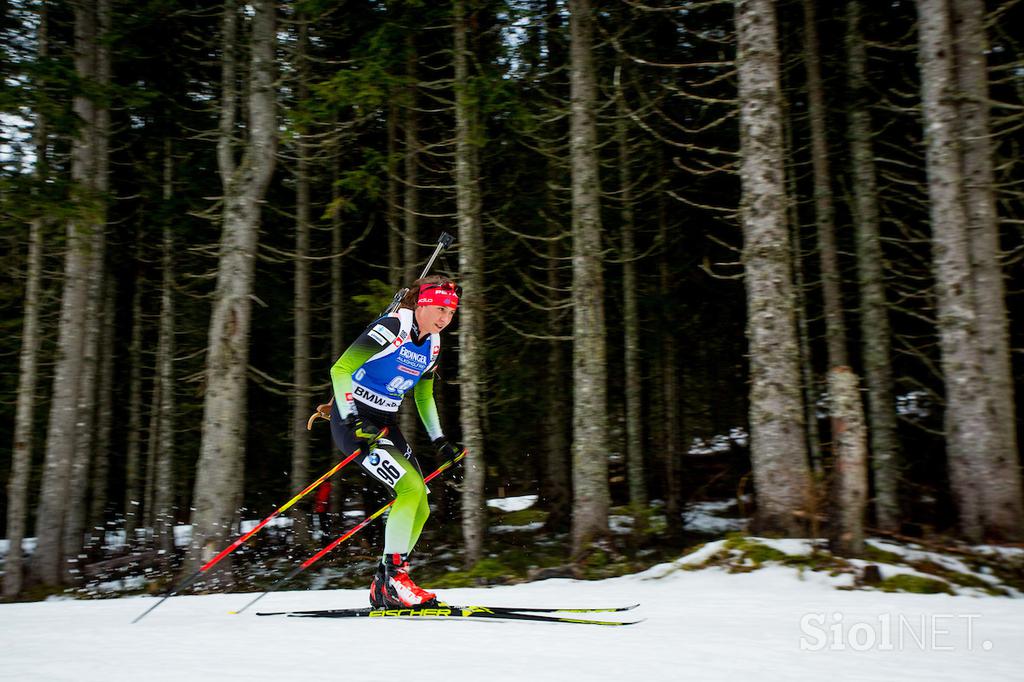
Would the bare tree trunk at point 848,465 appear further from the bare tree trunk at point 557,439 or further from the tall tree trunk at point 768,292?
the bare tree trunk at point 557,439

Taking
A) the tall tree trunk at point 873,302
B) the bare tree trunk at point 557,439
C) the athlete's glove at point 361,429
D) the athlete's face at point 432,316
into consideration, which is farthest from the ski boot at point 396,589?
the bare tree trunk at point 557,439

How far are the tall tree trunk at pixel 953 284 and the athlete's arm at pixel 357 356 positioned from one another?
5.90m

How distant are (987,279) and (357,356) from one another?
6.70 metres

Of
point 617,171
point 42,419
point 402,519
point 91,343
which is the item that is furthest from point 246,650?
point 42,419

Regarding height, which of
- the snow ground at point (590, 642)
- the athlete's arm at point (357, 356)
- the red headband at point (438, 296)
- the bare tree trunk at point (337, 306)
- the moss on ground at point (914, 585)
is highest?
the bare tree trunk at point (337, 306)

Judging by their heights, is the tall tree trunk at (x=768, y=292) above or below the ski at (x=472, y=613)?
above

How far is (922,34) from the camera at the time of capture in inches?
313

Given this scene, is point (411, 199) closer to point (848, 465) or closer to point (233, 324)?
point (233, 324)

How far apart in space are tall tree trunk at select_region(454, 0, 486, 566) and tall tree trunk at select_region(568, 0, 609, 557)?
155 cm

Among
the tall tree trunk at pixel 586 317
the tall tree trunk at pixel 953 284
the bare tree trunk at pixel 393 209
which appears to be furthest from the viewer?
the bare tree trunk at pixel 393 209

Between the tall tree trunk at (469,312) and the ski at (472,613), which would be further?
the tall tree trunk at (469,312)

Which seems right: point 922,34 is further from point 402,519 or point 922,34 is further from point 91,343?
point 91,343

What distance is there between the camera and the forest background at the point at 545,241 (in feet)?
25.2

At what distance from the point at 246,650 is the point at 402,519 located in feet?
5.07
